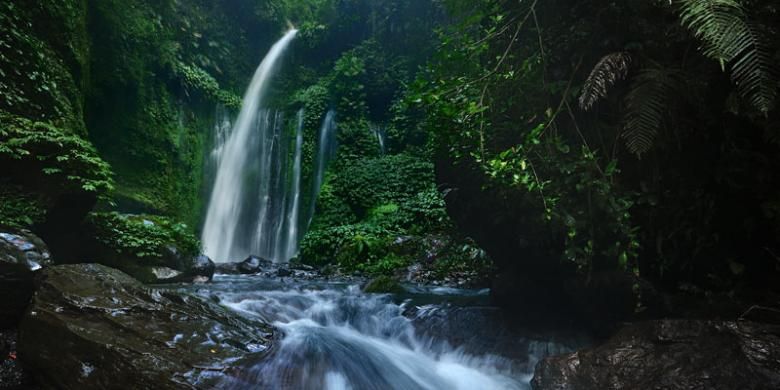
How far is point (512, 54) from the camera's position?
4238 millimetres

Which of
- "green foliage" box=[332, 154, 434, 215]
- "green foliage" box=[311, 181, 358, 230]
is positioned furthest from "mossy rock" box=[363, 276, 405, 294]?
"green foliage" box=[332, 154, 434, 215]

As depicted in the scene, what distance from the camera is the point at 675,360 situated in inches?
117

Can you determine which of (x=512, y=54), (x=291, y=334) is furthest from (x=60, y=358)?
(x=512, y=54)

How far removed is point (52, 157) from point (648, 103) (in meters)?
7.49

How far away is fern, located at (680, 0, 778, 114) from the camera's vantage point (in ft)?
7.86

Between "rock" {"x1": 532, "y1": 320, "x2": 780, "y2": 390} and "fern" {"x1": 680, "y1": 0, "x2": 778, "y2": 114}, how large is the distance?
1.50 metres

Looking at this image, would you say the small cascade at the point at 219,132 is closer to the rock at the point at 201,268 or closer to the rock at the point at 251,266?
the rock at the point at 251,266

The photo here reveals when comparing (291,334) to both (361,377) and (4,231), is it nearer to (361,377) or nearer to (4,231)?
(361,377)

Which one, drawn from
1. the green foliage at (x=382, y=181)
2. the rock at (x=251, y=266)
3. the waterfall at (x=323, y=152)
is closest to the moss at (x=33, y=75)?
the rock at (x=251, y=266)

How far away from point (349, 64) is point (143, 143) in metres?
7.94

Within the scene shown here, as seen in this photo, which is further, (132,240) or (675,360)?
(132,240)

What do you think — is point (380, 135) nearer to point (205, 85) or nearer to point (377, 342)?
point (205, 85)

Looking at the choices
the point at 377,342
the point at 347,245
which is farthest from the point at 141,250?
the point at 377,342

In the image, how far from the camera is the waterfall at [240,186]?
1455 centimetres
